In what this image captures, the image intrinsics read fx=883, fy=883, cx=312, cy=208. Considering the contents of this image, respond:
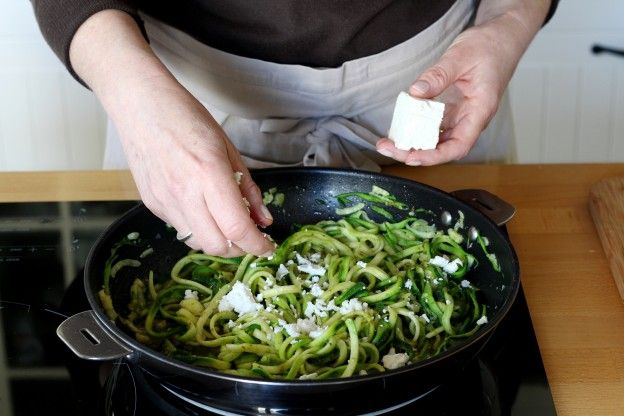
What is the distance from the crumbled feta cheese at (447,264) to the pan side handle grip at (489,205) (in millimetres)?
67

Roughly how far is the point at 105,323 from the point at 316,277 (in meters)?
0.30

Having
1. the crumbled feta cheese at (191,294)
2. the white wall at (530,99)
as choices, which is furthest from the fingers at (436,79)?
the white wall at (530,99)

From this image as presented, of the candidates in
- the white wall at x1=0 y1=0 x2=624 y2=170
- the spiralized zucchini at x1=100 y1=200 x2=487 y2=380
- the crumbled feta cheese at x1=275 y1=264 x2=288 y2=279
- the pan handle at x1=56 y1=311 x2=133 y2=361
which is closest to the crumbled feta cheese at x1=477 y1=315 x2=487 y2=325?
the spiralized zucchini at x1=100 y1=200 x2=487 y2=380

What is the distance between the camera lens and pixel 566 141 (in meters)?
2.26

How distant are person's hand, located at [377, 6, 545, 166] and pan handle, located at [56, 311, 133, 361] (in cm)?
39

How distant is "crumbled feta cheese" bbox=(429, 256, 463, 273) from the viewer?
1.04 meters

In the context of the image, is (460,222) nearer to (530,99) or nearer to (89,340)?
(89,340)

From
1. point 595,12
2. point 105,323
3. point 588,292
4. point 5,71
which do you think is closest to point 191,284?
point 105,323

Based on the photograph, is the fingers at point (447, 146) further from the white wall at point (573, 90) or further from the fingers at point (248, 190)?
the white wall at point (573, 90)

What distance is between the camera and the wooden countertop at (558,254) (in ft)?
2.98

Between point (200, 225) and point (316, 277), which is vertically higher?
point (200, 225)

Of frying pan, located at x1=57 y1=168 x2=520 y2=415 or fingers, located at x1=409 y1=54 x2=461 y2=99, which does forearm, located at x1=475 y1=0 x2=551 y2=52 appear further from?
frying pan, located at x1=57 y1=168 x2=520 y2=415

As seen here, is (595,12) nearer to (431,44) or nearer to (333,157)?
(431,44)

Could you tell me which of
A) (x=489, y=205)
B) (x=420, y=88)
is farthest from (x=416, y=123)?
(x=489, y=205)
